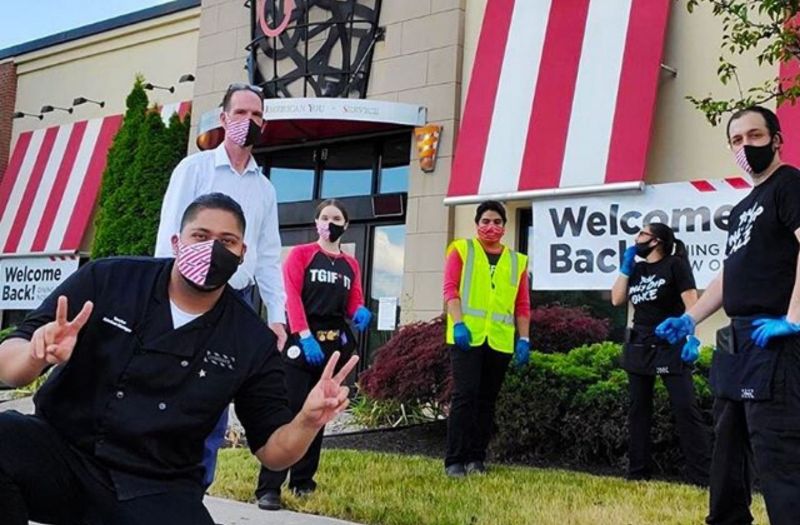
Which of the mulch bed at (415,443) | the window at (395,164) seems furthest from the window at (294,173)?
the mulch bed at (415,443)

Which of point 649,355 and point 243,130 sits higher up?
point 243,130

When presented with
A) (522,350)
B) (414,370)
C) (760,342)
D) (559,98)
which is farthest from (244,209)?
(559,98)

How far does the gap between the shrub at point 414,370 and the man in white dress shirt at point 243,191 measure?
356cm

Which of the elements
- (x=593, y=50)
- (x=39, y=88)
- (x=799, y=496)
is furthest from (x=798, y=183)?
(x=39, y=88)

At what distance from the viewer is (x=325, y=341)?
5.62 meters

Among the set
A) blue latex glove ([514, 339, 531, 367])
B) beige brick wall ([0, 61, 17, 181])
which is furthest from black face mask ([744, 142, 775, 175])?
beige brick wall ([0, 61, 17, 181])

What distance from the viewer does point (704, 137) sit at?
962cm

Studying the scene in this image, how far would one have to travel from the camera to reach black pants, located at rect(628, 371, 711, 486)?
5.91 meters

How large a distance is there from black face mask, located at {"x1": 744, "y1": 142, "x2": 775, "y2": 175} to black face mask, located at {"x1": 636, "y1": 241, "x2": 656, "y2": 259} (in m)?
2.51

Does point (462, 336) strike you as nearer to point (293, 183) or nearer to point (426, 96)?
point (426, 96)

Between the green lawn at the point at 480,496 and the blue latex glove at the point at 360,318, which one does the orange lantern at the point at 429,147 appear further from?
the blue latex glove at the point at 360,318

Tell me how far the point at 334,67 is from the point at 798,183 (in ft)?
32.3

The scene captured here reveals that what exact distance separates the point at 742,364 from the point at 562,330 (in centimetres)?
484

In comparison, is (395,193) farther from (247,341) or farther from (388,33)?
(247,341)
